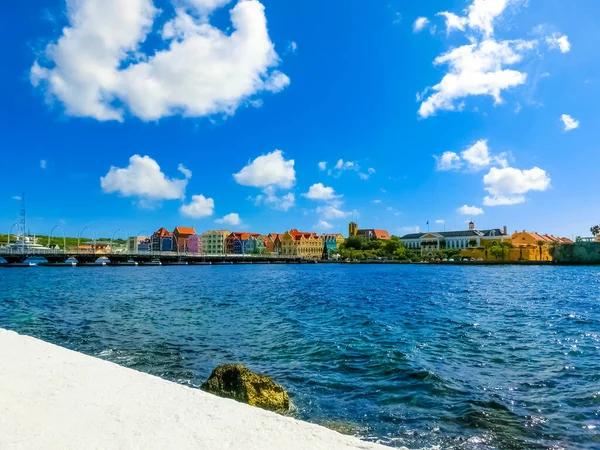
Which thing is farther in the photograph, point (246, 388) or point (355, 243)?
point (355, 243)

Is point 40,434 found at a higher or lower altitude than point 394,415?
higher

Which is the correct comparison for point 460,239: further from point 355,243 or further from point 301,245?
point 301,245

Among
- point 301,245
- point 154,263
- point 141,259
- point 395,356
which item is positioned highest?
point 301,245

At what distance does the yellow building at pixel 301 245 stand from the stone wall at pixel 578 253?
9229cm

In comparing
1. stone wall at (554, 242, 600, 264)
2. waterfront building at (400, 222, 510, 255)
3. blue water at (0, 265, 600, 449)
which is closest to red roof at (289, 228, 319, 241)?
waterfront building at (400, 222, 510, 255)

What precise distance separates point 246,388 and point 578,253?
503ft

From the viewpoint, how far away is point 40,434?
554 centimetres

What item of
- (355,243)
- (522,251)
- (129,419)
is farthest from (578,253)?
(129,419)

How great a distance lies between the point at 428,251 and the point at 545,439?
19227 cm

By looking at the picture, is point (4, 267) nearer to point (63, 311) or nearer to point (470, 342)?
point (63, 311)

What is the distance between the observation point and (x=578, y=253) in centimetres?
13350

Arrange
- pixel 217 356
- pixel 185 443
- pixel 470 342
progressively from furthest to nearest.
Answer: pixel 470 342 < pixel 217 356 < pixel 185 443

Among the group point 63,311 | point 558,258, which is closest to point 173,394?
point 63,311

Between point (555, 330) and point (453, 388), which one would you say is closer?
point (453, 388)
